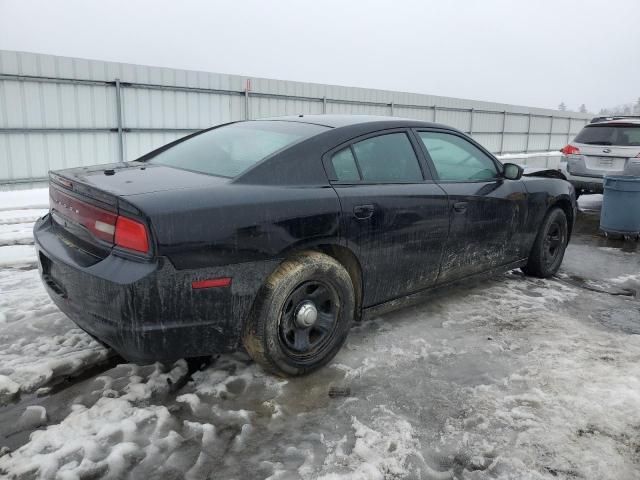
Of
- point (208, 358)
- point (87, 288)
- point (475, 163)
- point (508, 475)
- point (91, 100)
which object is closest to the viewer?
point (508, 475)

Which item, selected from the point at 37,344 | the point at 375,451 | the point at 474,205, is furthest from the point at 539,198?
the point at 37,344

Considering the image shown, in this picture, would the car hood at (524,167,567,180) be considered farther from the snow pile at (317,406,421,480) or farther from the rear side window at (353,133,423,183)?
the snow pile at (317,406,421,480)

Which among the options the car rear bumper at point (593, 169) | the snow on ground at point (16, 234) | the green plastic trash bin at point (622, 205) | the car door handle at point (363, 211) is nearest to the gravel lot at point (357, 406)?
the car door handle at point (363, 211)

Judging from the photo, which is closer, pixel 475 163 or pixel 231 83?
pixel 475 163

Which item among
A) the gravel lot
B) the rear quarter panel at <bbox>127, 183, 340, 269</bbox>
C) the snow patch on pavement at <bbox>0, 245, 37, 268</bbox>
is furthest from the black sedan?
the snow patch on pavement at <bbox>0, 245, 37, 268</bbox>

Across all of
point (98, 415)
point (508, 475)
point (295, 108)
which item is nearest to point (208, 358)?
point (98, 415)

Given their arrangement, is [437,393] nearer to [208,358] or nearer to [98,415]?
[208,358]

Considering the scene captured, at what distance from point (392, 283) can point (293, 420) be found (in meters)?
1.20

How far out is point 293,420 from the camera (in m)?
2.57

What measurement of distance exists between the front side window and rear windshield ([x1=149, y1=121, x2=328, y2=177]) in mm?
960

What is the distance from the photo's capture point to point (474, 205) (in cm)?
387

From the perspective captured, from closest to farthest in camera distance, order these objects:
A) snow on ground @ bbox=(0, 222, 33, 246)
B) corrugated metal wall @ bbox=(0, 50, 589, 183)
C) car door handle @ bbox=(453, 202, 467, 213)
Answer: car door handle @ bbox=(453, 202, 467, 213), snow on ground @ bbox=(0, 222, 33, 246), corrugated metal wall @ bbox=(0, 50, 589, 183)

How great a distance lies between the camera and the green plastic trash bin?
6.73 meters

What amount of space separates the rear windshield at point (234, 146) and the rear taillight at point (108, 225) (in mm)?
655
